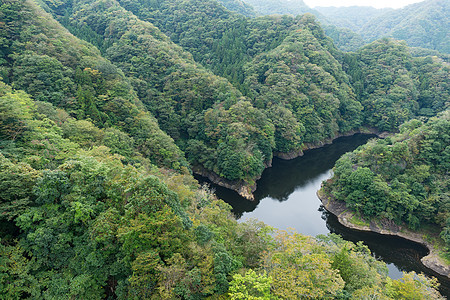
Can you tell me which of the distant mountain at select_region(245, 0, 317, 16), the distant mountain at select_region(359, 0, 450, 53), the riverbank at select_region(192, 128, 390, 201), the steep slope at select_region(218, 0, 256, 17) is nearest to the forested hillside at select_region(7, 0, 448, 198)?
the riverbank at select_region(192, 128, 390, 201)

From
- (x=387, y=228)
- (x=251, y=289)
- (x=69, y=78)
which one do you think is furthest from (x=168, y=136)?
(x=387, y=228)

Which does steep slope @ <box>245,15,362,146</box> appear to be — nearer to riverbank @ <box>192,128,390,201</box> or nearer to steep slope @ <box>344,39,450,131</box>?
riverbank @ <box>192,128,390,201</box>

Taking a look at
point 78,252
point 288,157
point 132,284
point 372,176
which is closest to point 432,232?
point 372,176

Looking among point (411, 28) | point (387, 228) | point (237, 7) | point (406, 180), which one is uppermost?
point (411, 28)

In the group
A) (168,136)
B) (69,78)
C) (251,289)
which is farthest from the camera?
(168,136)

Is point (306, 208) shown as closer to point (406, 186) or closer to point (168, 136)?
point (406, 186)

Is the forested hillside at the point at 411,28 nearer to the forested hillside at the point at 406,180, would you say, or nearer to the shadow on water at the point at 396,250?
the forested hillside at the point at 406,180

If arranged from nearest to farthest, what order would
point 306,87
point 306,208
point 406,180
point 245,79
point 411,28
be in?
point 406,180 → point 306,208 → point 306,87 → point 245,79 → point 411,28
